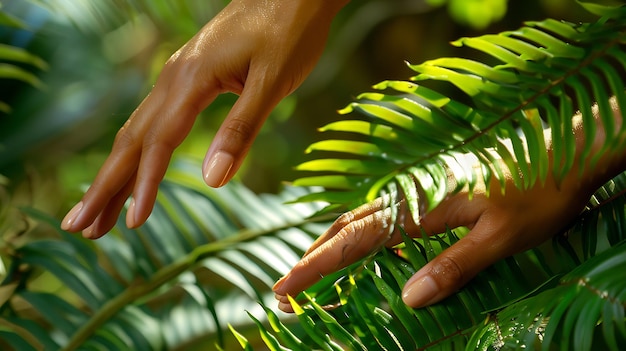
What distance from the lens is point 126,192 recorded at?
527mm

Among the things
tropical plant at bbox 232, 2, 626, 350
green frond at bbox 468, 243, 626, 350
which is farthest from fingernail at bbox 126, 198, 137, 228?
green frond at bbox 468, 243, 626, 350

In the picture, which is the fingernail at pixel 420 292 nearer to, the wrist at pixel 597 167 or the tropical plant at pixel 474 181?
the tropical plant at pixel 474 181

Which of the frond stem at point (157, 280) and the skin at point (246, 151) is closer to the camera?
the skin at point (246, 151)

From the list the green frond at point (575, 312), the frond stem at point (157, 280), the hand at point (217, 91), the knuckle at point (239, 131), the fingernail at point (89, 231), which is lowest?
the green frond at point (575, 312)

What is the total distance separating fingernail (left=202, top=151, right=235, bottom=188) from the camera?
46 cm

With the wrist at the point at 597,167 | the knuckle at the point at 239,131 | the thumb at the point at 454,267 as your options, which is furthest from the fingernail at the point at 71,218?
the wrist at the point at 597,167

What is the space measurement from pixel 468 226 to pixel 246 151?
17 cm

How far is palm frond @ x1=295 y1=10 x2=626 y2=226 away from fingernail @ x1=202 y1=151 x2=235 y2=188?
5 centimetres

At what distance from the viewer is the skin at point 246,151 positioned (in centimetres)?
47

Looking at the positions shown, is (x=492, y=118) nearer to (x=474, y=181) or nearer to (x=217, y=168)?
(x=474, y=181)

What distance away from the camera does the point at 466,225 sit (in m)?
0.52

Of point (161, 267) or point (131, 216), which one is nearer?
point (131, 216)

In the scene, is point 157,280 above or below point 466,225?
above

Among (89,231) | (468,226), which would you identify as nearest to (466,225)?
(468,226)
